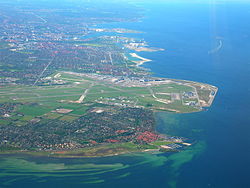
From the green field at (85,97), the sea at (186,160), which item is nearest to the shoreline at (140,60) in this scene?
the sea at (186,160)

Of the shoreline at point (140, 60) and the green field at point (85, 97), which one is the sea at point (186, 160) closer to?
the shoreline at point (140, 60)

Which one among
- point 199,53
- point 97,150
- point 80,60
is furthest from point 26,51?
point 97,150

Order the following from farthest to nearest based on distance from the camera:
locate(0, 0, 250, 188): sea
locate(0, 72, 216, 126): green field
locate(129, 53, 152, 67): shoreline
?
locate(129, 53, 152, 67): shoreline < locate(0, 72, 216, 126): green field < locate(0, 0, 250, 188): sea

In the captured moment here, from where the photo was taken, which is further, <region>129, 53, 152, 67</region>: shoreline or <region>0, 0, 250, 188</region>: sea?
<region>129, 53, 152, 67</region>: shoreline

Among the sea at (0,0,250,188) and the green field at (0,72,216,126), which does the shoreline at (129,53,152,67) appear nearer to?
the sea at (0,0,250,188)

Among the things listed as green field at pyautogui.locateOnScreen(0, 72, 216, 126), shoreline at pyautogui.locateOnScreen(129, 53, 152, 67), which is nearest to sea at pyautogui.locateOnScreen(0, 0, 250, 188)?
shoreline at pyautogui.locateOnScreen(129, 53, 152, 67)

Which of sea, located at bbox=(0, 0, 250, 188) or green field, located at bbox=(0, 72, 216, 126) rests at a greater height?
green field, located at bbox=(0, 72, 216, 126)

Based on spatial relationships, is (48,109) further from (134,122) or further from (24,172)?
(24,172)

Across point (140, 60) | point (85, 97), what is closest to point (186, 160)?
point (85, 97)

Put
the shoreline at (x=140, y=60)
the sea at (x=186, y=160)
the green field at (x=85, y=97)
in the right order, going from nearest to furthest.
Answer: the sea at (x=186, y=160)
the green field at (x=85, y=97)
the shoreline at (x=140, y=60)

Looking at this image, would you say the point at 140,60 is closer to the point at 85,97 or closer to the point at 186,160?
the point at 85,97

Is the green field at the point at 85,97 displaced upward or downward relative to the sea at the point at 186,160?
upward
